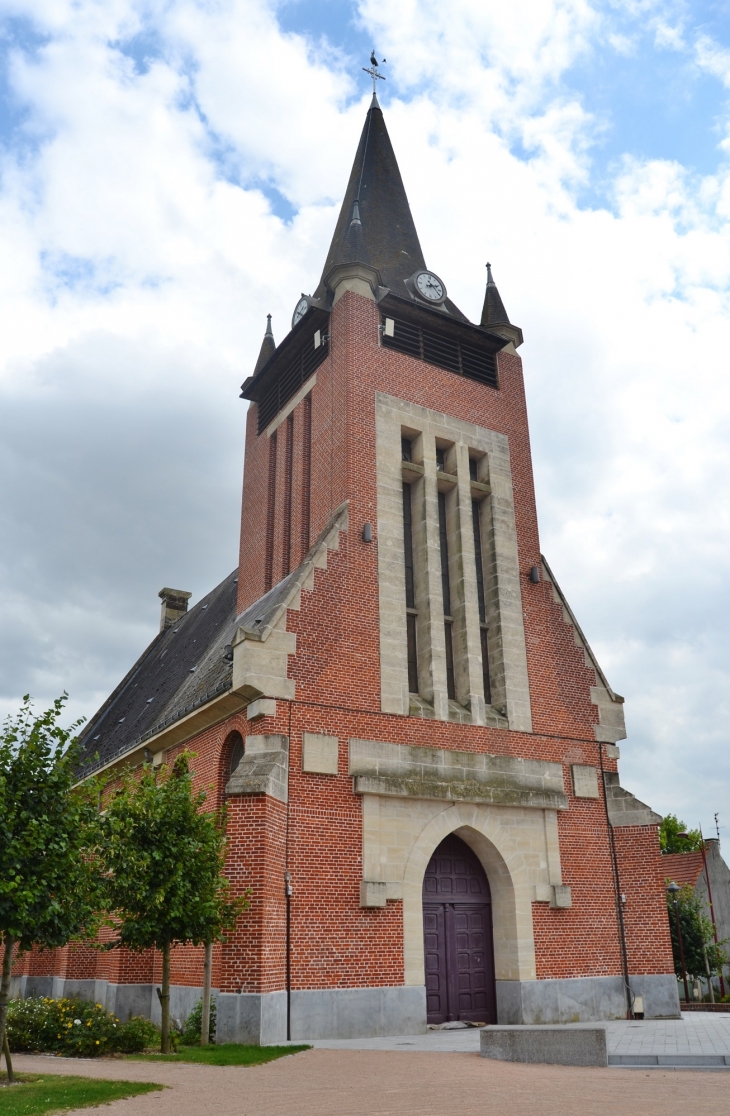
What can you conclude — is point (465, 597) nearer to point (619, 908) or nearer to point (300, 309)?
point (619, 908)

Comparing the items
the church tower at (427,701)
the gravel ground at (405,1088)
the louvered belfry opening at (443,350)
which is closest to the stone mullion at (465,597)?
the church tower at (427,701)

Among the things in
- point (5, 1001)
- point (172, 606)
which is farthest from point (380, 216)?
point (5, 1001)

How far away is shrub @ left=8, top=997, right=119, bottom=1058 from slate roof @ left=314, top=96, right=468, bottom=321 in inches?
674

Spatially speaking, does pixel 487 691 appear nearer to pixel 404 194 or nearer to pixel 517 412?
pixel 517 412

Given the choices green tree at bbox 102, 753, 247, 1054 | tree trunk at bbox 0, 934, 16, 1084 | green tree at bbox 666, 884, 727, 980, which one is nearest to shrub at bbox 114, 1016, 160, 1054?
green tree at bbox 102, 753, 247, 1054

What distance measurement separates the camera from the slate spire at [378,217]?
982 inches

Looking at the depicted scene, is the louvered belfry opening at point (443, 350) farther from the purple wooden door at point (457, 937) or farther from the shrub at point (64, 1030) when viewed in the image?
the shrub at point (64, 1030)

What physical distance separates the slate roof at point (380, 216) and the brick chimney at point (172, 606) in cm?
1673

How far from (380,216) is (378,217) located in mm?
103

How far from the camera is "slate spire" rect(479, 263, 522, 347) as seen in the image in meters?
25.4

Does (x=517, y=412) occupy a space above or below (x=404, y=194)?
below

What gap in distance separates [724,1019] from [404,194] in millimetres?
24402

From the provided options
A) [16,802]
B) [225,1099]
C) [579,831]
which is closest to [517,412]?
[579,831]

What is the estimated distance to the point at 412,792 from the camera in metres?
17.8
